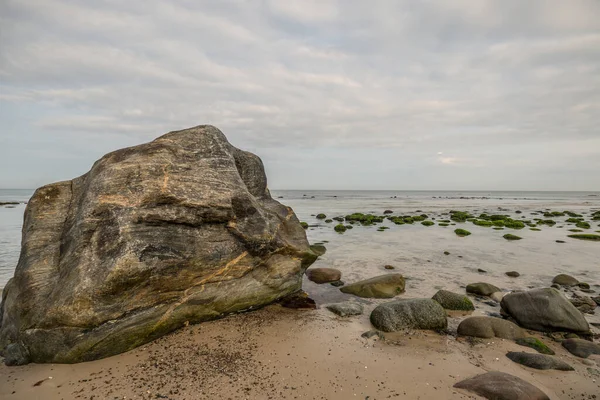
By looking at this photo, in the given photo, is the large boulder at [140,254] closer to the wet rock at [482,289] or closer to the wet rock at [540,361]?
the wet rock at [540,361]

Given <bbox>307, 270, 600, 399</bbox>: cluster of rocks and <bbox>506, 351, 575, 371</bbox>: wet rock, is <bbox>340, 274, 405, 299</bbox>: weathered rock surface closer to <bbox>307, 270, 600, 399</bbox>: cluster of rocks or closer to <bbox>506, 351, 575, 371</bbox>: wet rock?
<bbox>307, 270, 600, 399</bbox>: cluster of rocks

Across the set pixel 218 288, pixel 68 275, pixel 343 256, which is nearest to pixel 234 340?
pixel 218 288

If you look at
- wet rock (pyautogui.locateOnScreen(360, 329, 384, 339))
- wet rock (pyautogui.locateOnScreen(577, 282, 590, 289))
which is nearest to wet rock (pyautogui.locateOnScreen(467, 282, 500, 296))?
A: wet rock (pyautogui.locateOnScreen(577, 282, 590, 289))

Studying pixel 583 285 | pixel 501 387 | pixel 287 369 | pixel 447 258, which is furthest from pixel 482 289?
pixel 287 369

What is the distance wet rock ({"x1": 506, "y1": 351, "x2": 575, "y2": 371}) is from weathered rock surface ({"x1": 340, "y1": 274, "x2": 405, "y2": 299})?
4557 millimetres

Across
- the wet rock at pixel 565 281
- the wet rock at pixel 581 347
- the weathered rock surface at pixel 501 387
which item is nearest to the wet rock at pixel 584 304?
the wet rock at pixel 565 281

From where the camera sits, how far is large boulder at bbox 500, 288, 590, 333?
8516 millimetres

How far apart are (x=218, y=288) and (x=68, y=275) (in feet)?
10.7

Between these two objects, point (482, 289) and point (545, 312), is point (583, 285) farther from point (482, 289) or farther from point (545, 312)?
point (545, 312)

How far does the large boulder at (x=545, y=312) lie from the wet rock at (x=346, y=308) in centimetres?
434

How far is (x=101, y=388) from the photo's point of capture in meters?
5.84

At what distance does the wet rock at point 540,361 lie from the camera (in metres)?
6.75

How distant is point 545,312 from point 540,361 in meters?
2.49

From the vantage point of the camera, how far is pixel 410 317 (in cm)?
873
